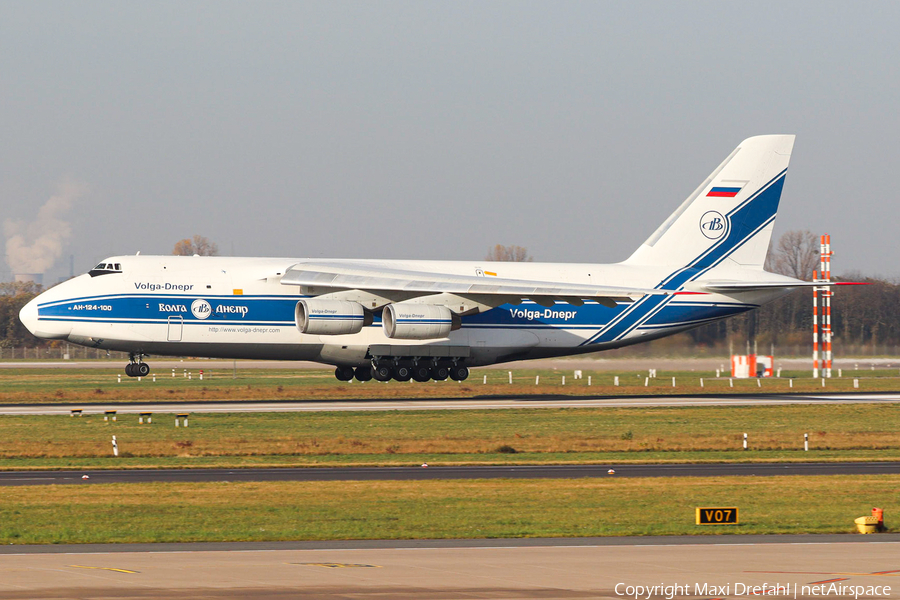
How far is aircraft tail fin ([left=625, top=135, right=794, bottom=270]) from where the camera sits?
44.3 m

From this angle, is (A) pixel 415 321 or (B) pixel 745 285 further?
(B) pixel 745 285

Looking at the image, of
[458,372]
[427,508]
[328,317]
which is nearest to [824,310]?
[458,372]

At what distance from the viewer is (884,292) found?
53625 millimetres

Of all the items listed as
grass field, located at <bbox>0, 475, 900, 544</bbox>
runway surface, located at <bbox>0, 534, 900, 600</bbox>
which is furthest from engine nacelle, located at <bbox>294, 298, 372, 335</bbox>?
runway surface, located at <bbox>0, 534, 900, 600</bbox>

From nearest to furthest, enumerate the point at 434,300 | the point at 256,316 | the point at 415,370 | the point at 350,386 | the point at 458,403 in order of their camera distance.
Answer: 1. the point at 458,403
2. the point at 256,316
3. the point at 434,300
4. the point at 415,370
5. the point at 350,386

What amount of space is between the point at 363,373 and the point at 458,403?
614 cm

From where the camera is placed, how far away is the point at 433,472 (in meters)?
22.0

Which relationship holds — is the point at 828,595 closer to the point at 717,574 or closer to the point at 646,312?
the point at 717,574

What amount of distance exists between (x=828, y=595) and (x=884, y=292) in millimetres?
47675

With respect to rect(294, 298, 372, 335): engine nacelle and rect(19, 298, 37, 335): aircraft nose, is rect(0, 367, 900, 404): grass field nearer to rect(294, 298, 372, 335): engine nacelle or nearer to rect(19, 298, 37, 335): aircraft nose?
rect(19, 298, 37, 335): aircraft nose

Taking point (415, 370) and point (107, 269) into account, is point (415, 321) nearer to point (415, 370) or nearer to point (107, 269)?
point (415, 370)

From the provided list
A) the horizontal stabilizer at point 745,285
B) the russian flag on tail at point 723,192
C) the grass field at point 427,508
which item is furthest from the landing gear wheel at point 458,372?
the grass field at point 427,508

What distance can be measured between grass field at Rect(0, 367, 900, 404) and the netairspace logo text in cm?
3155

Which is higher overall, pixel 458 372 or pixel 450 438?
pixel 458 372
